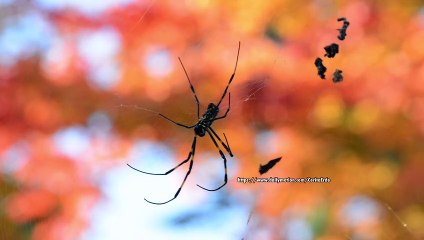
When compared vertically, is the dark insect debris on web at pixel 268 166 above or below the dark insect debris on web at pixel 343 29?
below

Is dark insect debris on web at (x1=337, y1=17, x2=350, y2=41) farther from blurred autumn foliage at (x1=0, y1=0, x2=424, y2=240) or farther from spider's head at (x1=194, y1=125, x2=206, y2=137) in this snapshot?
spider's head at (x1=194, y1=125, x2=206, y2=137)

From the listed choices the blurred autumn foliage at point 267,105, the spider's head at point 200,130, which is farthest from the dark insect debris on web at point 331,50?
the spider's head at point 200,130

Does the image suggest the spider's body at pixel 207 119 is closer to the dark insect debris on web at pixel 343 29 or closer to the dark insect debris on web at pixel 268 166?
the dark insect debris on web at pixel 268 166

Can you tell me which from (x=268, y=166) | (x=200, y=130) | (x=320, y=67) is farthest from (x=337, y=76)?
(x=200, y=130)

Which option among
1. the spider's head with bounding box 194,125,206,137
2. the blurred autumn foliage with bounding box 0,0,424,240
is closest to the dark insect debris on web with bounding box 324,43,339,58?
the blurred autumn foliage with bounding box 0,0,424,240

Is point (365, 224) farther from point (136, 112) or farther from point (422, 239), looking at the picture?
point (136, 112)

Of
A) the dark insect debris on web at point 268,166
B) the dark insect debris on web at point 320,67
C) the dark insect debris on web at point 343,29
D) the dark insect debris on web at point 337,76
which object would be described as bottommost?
the dark insect debris on web at point 268,166

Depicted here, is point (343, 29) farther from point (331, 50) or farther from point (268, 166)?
point (268, 166)
